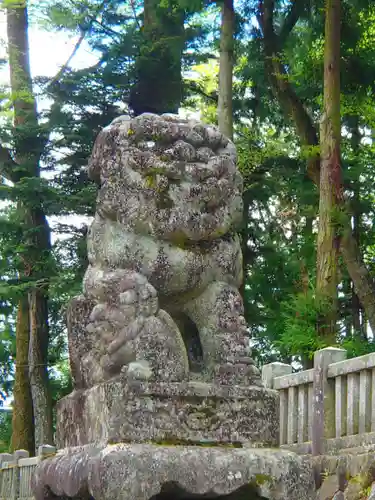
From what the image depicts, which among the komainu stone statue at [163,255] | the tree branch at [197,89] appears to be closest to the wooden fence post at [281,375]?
the komainu stone statue at [163,255]

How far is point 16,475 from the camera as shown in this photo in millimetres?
12711

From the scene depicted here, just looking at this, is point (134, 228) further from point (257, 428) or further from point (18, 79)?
point (18, 79)

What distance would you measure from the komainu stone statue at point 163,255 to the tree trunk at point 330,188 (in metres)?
5.26

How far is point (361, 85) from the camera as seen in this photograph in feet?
40.3

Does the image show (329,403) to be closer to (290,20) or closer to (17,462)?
(17,462)

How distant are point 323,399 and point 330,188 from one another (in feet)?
11.6

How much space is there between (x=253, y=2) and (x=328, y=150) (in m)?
3.98

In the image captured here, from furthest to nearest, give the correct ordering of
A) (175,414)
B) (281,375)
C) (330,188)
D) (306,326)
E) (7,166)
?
(7,166) < (330,188) < (306,326) < (281,375) < (175,414)

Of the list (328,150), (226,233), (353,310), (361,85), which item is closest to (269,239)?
(353,310)

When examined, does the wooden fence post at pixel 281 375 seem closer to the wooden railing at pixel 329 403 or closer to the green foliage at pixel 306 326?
the wooden railing at pixel 329 403

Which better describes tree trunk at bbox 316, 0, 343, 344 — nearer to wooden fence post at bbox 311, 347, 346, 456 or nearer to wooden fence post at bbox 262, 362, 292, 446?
wooden fence post at bbox 262, 362, 292, 446

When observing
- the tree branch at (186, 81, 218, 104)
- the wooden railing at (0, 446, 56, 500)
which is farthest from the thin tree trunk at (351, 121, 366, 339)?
the wooden railing at (0, 446, 56, 500)

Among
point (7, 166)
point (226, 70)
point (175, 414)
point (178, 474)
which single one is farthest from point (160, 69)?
point (178, 474)

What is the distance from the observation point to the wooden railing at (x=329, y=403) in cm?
662
